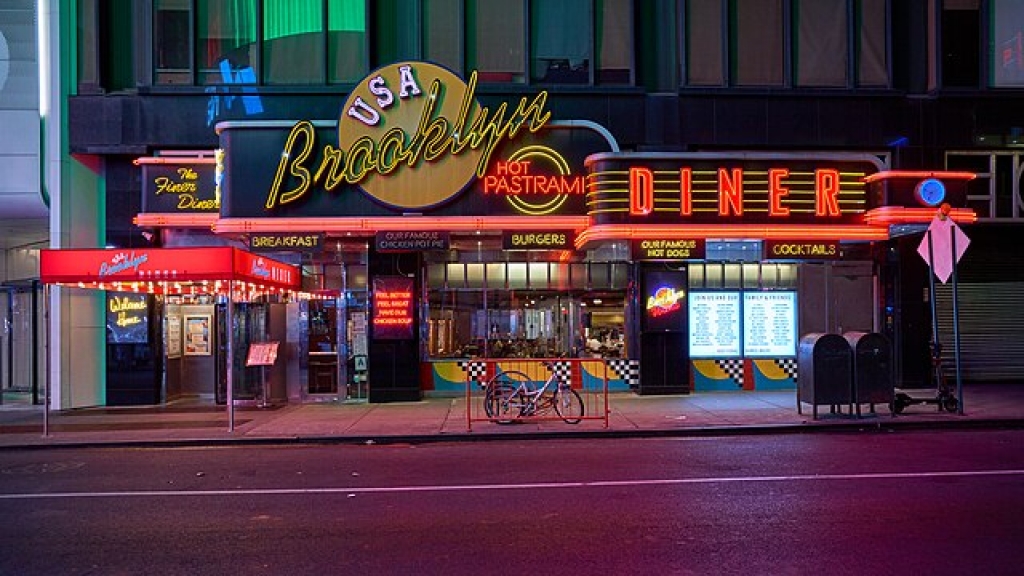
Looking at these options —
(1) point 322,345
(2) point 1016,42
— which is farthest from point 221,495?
(2) point 1016,42

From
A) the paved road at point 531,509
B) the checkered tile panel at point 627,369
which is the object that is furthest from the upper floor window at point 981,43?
the paved road at point 531,509

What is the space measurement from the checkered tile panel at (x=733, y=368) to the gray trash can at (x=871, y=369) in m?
4.71

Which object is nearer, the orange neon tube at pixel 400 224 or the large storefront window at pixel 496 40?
the orange neon tube at pixel 400 224

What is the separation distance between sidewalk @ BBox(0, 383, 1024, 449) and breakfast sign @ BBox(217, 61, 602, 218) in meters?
4.14

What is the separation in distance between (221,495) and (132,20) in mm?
13373

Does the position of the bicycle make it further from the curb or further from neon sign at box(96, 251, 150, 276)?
neon sign at box(96, 251, 150, 276)

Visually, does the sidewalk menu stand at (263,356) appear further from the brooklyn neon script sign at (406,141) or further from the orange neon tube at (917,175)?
the orange neon tube at (917,175)

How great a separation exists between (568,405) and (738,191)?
5855 mm

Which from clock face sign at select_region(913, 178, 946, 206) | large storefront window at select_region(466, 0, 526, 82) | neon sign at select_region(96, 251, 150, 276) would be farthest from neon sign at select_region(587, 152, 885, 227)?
neon sign at select_region(96, 251, 150, 276)

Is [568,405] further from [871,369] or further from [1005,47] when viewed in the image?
[1005,47]

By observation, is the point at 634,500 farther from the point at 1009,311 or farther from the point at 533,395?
the point at 1009,311

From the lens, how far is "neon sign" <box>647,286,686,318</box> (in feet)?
59.5

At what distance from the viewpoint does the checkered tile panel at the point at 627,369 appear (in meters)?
18.6

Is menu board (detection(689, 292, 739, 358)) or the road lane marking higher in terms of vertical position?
menu board (detection(689, 292, 739, 358))
